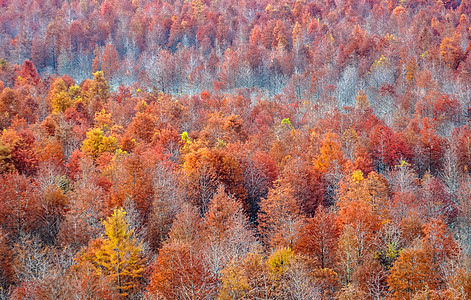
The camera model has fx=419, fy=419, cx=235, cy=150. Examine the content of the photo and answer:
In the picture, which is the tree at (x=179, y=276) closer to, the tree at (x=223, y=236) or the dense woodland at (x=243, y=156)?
the dense woodland at (x=243, y=156)

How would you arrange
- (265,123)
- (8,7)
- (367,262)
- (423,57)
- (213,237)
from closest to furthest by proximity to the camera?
1. (367,262)
2. (213,237)
3. (265,123)
4. (423,57)
5. (8,7)

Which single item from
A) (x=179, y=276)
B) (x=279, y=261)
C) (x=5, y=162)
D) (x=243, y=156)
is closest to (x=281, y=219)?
(x=279, y=261)

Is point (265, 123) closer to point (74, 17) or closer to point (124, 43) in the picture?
point (124, 43)

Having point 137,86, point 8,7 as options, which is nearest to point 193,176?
point 137,86

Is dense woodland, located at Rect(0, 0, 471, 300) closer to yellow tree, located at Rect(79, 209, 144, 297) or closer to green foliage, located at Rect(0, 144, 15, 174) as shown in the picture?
yellow tree, located at Rect(79, 209, 144, 297)

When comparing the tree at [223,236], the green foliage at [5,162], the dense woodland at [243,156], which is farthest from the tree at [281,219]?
Answer: the green foliage at [5,162]

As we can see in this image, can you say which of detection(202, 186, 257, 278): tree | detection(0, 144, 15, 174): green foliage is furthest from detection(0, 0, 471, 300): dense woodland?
detection(0, 144, 15, 174): green foliage

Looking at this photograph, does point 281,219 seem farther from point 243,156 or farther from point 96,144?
A: point 96,144
